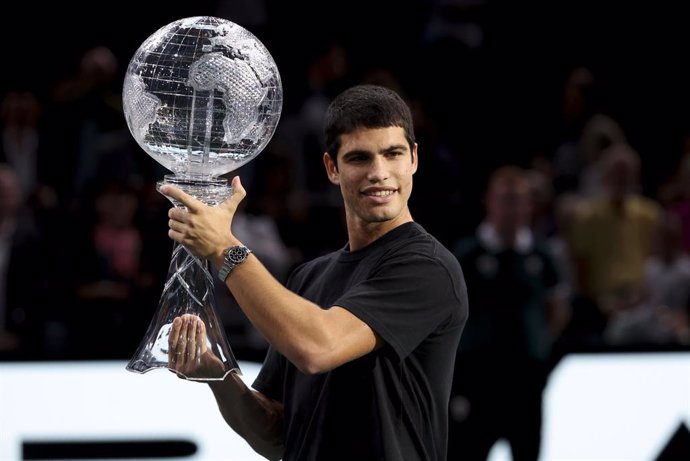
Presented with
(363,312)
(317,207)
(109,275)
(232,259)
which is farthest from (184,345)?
(317,207)

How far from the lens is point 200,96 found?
3119mm

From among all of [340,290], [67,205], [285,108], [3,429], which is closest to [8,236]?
[67,205]

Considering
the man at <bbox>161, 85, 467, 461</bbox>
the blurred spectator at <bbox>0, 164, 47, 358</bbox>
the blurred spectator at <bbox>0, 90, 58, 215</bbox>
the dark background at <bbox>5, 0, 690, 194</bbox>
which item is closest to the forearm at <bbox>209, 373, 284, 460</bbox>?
the man at <bbox>161, 85, 467, 461</bbox>

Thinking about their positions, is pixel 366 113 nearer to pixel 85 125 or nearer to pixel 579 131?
pixel 85 125

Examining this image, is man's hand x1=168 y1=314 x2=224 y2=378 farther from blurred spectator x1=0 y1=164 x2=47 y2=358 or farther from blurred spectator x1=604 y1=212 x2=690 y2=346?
blurred spectator x1=604 y1=212 x2=690 y2=346

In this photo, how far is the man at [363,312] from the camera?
9.95 ft

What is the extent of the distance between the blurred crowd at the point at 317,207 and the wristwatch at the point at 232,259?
116 inches

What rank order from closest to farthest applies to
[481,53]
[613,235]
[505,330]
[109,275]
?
[505,330] < [109,275] < [613,235] < [481,53]

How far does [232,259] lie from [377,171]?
0.43 m

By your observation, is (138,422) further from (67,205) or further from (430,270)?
(430,270)

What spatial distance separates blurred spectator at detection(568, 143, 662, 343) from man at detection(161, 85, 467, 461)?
516cm

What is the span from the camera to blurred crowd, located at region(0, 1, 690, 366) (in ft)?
22.6

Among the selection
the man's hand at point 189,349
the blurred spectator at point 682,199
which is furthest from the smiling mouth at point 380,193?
the blurred spectator at point 682,199

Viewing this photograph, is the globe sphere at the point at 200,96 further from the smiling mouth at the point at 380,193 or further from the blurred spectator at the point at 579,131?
the blurred spectator at the point at 579,131
